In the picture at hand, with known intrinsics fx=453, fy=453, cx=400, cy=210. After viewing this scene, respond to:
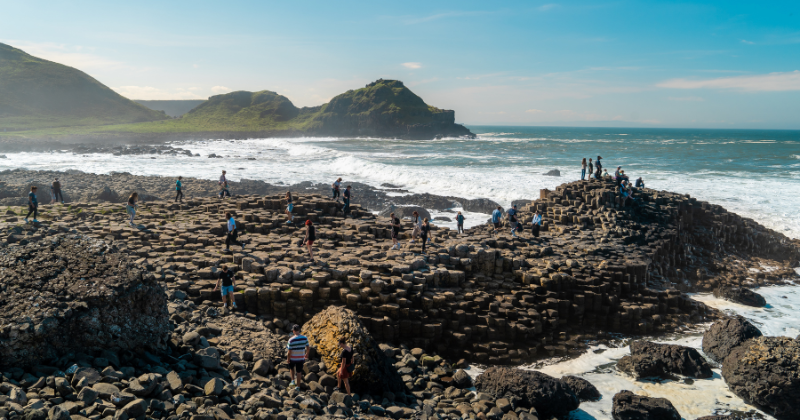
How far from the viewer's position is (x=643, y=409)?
1022 cm

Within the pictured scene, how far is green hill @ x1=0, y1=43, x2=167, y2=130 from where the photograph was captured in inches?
4919

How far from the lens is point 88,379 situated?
6.98m

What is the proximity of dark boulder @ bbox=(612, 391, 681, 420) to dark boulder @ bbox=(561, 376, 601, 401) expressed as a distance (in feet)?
2.35

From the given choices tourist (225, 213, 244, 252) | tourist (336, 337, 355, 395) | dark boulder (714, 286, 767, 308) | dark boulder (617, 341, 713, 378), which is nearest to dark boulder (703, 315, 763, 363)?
dark boulder (617, 341, 713, 378)

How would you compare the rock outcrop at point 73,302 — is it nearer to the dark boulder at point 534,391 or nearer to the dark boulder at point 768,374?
the dark boulder at point 534,391

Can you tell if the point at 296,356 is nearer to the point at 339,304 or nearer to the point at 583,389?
the point at 339,304

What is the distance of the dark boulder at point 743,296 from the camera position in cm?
1756

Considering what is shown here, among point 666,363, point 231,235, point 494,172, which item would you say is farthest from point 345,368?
point 494,172

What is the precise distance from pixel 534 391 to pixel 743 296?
12818 millimetres

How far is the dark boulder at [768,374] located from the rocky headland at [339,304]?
7cm

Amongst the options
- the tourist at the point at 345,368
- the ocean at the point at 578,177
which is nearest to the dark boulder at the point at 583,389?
the ocean at the point at 578,177

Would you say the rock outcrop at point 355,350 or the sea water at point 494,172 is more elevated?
the sea water at point 494,172

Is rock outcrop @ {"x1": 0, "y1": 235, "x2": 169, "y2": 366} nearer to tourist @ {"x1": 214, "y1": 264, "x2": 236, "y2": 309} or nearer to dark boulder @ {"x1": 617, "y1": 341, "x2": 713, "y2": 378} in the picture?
tourist @ {"x1": 214, "y1": 264, "x2": 236, "y2": 309}

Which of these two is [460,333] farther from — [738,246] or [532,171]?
[532,171]
